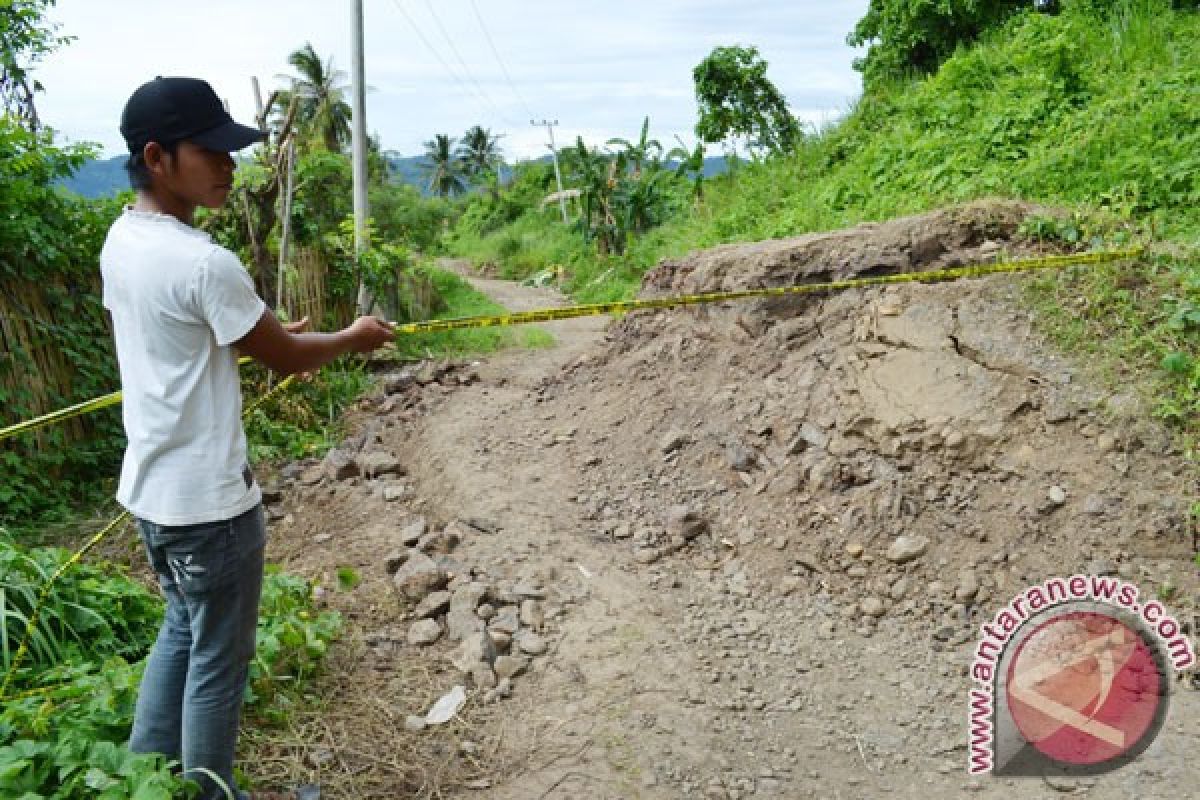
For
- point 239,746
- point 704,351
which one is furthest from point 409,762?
point 704,351

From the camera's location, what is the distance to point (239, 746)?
9.14ft

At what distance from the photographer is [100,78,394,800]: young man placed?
6.34 feet

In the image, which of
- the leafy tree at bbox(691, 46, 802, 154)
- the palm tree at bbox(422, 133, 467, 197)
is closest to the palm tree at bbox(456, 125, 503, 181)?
the palm tree at bbox(422, 133, 467, 197)

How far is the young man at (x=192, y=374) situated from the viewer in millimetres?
1934

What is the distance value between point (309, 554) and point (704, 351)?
2795 mm

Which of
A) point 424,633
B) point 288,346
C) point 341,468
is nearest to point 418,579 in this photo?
point 424,633

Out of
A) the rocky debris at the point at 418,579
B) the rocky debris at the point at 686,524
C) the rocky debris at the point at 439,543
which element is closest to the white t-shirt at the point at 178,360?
the rocky debris at the point at 418,579

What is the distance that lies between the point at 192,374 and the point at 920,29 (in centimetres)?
1109

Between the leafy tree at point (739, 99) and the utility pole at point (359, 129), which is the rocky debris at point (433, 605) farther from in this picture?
the leafy tree at point (739, 99)

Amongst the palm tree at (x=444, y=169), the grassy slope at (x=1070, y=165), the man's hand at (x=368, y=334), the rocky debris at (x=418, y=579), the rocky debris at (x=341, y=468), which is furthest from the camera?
the palm tree at (x=444, y=169)

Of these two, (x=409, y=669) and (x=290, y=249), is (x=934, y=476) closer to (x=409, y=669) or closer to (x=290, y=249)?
(x=409, y=669)

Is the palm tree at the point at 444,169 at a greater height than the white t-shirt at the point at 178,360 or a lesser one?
greater

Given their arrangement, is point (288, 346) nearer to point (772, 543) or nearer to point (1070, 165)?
point (772, 543)

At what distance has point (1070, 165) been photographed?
5.48 metres
